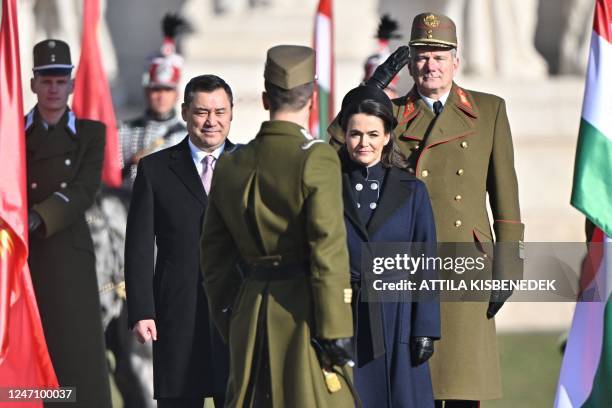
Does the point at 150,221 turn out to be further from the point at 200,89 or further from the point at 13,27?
the point at 13,27

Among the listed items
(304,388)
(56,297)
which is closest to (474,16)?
(56,297)

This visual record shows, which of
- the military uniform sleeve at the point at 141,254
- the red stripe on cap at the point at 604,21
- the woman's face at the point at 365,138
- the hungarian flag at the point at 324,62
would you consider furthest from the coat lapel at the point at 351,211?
the hungarian flag at the point at 324,62

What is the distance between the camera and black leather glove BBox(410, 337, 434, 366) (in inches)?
307

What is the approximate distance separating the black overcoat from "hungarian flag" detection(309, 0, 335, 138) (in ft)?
11.4

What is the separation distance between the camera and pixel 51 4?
18.6 m

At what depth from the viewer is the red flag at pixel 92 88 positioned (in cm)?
1129

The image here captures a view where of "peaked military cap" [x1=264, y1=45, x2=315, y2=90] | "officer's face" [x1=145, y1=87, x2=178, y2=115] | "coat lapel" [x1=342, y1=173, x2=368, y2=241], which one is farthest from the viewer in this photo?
"officer's face" [x1=145, y1=87, x2=178, y2=115]

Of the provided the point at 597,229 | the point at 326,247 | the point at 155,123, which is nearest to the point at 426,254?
the point at 326,247

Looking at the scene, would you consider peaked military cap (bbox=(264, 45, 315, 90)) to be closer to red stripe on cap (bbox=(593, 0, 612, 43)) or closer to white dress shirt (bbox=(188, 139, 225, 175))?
white dress shirt (bbox=(188, 139, 225, 175))

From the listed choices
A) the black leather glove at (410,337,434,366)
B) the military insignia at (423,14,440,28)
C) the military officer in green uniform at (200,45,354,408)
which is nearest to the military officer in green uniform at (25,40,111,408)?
the military insignia at (423,14,440,28)

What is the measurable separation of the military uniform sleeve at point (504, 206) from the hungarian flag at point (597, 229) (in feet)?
2.19

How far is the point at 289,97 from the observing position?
7133 mm

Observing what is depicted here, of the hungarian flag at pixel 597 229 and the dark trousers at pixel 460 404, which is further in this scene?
the hungarian flag at pixel 597 229

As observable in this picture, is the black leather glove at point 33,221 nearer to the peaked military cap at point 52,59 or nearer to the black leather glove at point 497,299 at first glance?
the peaked military cap at point 52,59
